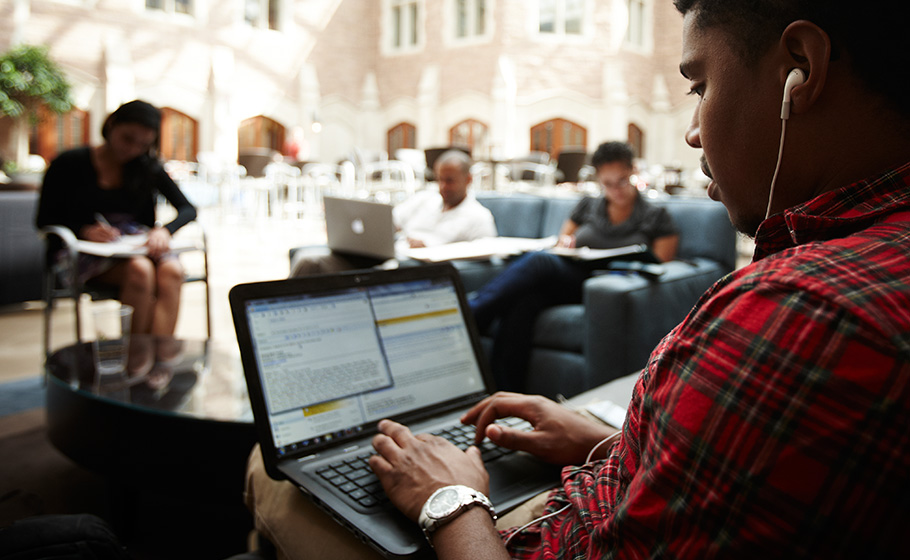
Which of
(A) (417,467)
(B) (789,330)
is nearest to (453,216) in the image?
(A) (417,467)

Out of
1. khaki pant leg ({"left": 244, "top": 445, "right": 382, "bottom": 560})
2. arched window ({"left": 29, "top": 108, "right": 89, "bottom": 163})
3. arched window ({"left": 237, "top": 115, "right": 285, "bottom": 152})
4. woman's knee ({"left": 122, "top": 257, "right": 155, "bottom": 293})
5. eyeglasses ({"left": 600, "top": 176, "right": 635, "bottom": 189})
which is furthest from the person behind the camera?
arched window ({"left": 237, "top": 115, "right": 285, "bottom": 152})

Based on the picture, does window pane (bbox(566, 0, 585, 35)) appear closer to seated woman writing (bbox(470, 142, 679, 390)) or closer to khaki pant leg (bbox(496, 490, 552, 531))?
seated woman writing (bbox(470, 142, 679, 390))

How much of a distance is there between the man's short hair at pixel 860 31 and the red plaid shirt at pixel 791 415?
89 millimetres

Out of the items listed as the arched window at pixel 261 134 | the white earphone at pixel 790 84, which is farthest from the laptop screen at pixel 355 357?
the arched window at pixel 261 134

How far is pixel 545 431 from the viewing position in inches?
34.2

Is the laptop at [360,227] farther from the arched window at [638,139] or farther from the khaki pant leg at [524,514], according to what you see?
the arched window at [638,139]

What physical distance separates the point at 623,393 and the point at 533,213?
246 centimetres

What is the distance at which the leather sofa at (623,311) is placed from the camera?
238cm

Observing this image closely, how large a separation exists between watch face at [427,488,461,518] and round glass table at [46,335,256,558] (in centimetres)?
98

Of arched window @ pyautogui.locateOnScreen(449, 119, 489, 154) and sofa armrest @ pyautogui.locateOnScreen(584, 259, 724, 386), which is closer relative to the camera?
sofa armrest @ pyautogui.locateOnScreen(584, 259, 724, 386)

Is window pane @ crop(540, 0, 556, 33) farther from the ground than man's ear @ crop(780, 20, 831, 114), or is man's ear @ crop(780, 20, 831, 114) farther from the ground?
window pane @ crop(540, 0, 556, 33)

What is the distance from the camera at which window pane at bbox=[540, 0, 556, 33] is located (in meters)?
13.6

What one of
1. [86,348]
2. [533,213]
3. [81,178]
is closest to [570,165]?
[533,213]

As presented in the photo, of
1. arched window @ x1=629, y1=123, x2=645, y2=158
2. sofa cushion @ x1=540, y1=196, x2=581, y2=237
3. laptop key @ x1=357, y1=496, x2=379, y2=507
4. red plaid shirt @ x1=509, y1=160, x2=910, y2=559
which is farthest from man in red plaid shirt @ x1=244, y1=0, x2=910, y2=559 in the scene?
arched window @ x1=629, y1=123, x2=645, y2=158
